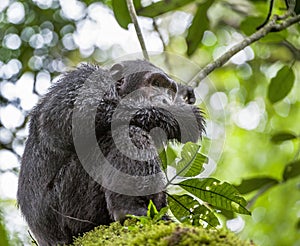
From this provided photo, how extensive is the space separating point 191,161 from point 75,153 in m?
1.15

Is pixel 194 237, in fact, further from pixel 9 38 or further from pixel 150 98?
pixel 9 38

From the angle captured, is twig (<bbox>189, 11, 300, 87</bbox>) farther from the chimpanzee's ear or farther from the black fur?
the chimpanzee's ear

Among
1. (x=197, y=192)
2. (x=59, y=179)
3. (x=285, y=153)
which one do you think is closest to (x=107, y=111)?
(x=59, y=179)

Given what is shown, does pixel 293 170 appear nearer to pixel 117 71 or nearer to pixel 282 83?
pixel 282 83

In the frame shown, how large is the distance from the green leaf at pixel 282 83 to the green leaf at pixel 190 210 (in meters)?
2.62

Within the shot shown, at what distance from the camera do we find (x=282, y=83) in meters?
5.50

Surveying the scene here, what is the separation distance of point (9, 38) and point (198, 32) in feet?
9.68

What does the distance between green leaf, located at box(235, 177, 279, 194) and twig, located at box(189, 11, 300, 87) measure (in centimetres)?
141

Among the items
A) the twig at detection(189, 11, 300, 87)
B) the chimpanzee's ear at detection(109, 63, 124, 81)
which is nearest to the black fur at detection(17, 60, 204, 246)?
the chimpanzee's ear at detection(109, 63, 124, 81)

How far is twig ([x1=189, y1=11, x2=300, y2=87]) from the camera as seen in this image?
4344 millimetres

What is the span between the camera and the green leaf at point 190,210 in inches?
121

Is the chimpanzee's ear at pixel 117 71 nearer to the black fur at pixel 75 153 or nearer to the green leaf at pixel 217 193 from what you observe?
the black fur at pixel 75 153

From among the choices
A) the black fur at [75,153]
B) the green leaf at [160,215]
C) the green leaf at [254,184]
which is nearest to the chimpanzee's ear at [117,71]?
the black fur at [75,153]

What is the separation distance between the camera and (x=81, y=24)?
7688 millimetres
